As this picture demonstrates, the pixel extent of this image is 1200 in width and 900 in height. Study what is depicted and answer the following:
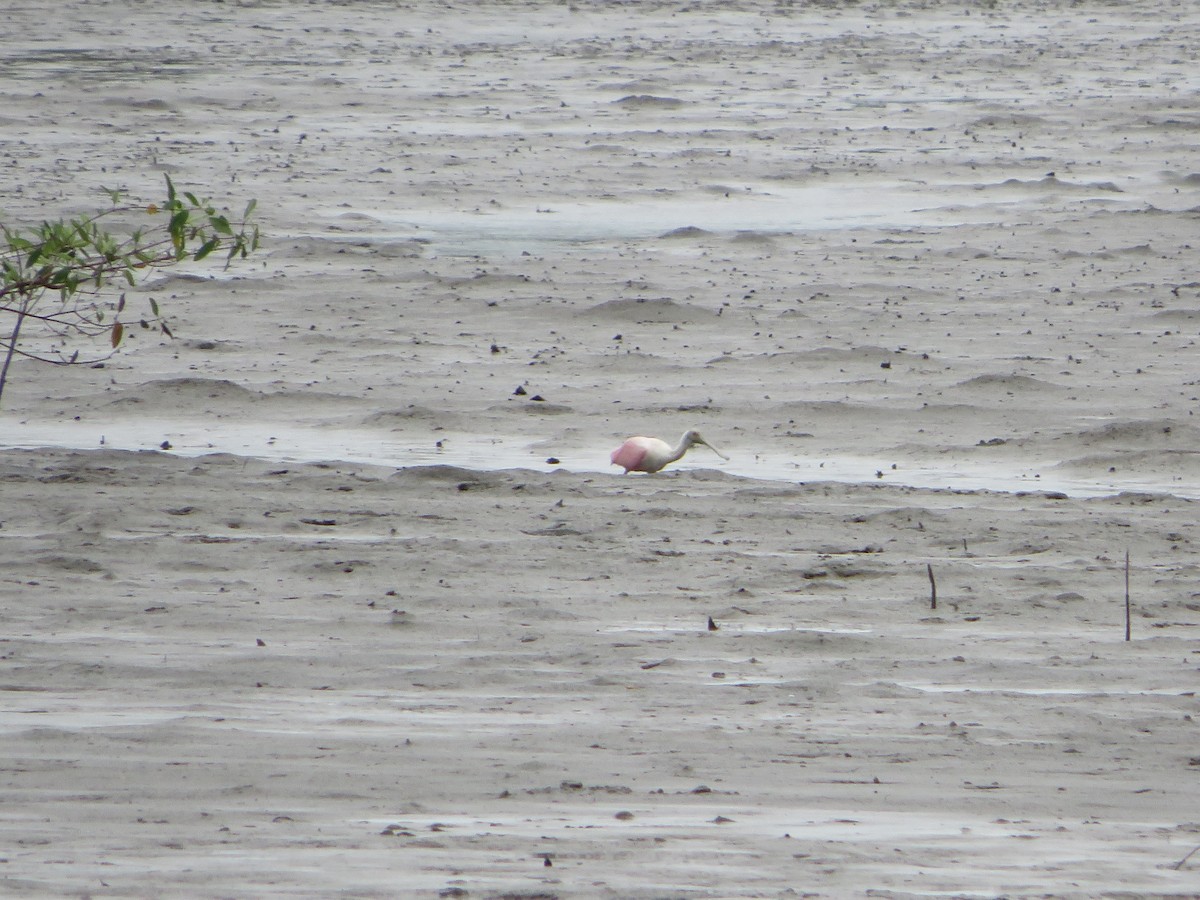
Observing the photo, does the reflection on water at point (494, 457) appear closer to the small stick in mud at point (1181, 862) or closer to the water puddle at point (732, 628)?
the water puddle at point (732, 628)

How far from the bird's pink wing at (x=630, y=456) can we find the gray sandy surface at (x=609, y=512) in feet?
0.82

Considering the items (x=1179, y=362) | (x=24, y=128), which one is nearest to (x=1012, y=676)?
(x=1179, y=362)

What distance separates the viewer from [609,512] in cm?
802

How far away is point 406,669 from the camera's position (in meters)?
6.02

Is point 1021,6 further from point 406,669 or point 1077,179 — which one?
point 406,669

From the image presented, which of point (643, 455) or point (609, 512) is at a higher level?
point (609, 512)

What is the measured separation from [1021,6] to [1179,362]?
18709 mm

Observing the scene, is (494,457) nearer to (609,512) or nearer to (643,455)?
(643,455)

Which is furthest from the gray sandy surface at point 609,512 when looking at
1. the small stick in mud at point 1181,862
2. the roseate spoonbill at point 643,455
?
the roseate spoonbill at point 643,455

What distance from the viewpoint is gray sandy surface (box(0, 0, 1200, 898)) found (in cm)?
479

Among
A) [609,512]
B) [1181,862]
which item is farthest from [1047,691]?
[609,512]

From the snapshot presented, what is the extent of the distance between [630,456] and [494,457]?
0.74 meters

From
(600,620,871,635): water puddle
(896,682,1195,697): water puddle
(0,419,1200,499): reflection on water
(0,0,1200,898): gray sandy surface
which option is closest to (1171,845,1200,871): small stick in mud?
(0,0,1200,898): gray sandy surface

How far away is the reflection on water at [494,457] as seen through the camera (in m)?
8.88
